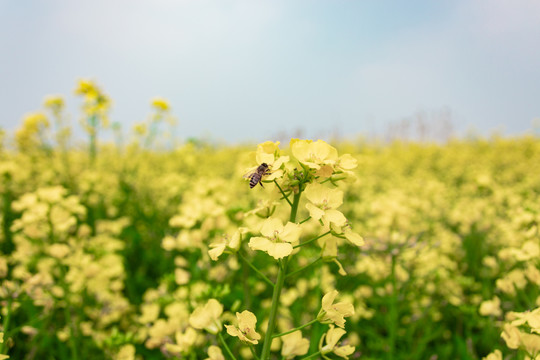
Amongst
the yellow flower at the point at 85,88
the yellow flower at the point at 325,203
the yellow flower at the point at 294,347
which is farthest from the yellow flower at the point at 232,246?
the yellow flower at the point at 85,88

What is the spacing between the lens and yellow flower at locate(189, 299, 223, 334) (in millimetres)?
1213

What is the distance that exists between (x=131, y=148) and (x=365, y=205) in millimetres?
5123

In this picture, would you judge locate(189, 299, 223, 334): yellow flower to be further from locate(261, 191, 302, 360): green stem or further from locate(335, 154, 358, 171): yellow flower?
locate(335, 154, 358, 171): yellow flower

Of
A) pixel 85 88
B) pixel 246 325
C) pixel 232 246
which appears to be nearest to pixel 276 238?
pixel 232 246

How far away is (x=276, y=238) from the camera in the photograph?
1053 mm

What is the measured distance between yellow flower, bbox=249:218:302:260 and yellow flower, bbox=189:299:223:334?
1.12 ft

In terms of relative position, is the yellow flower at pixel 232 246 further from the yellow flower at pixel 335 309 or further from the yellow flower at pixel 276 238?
the yellow flower at pixel 335 309

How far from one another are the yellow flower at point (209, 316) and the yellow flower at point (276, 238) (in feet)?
1.12

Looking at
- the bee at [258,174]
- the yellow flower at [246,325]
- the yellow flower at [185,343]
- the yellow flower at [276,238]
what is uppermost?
the bee at [258,174]

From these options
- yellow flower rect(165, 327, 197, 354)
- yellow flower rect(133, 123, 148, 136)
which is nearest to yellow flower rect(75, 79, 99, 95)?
yellow flower rect(133, 123, 148, 136)

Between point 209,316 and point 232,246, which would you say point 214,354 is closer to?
point 209,316

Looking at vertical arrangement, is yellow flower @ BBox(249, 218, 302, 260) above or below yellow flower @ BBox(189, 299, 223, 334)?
above

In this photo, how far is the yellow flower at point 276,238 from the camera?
993mm

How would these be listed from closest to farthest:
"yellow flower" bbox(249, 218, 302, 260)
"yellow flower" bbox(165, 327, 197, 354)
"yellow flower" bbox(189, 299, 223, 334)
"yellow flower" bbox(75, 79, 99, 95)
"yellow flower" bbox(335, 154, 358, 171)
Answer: "yellow flower" bbox(249, 218, 302, 260)
"yellow flower" bbox(335, 154, 358, 171)
"yellow flower" bbox(189, 299, 223, 334)
"yellow flower" bbox(165, 327, 197, 354)
"yellow flower" bbox(75, 79, 99, 95)
